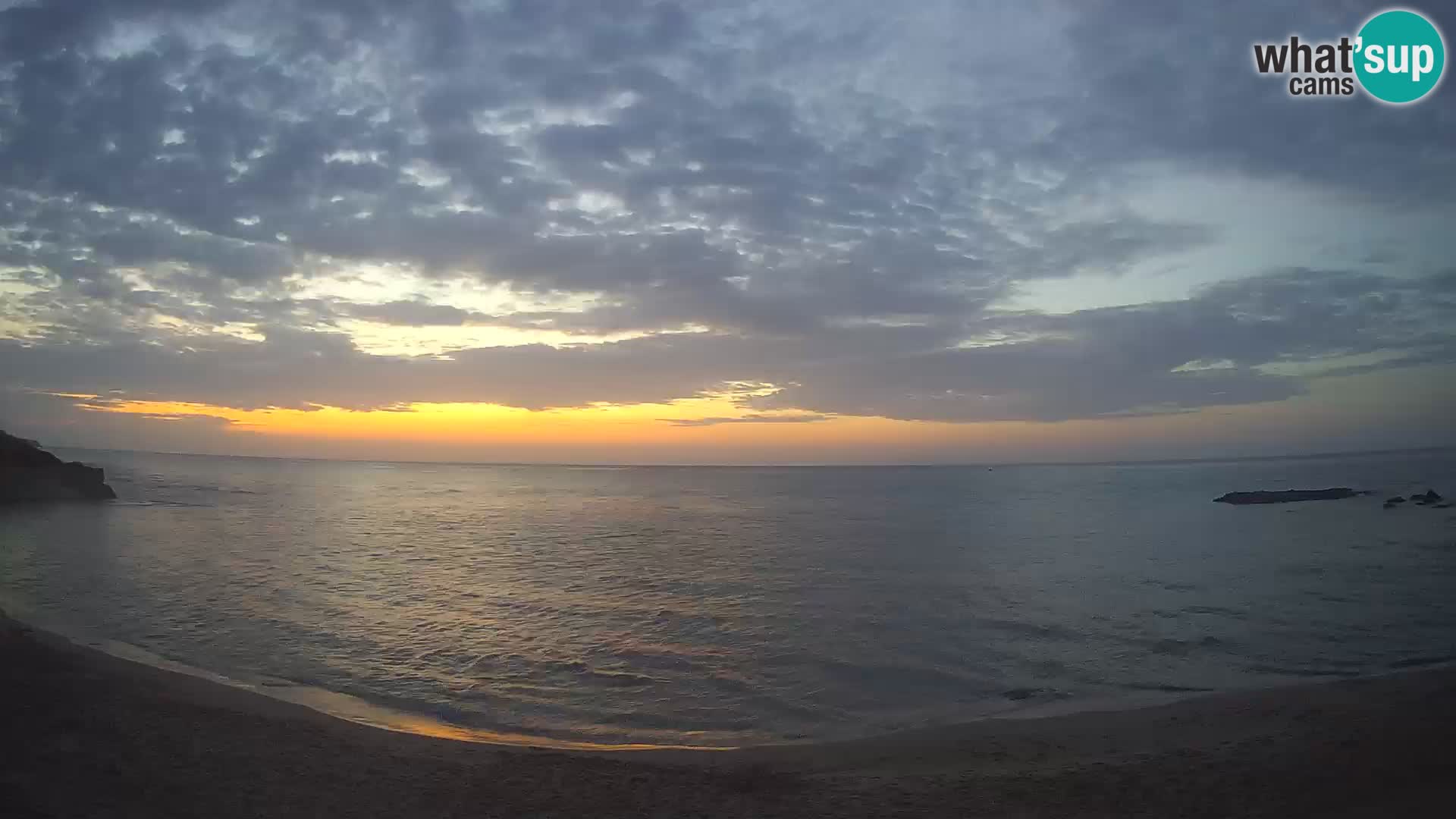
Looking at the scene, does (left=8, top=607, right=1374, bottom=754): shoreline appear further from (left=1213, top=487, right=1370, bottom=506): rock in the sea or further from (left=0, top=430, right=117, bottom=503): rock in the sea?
(left=1213, top=487, right=1370, bottom=506): rock in the sea

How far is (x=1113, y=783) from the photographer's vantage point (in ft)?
34.4

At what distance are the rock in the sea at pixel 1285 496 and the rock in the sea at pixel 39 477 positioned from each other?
120381 millimetres

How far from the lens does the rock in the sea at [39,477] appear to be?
6094 centimetres

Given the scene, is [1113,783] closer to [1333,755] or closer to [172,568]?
[1333,755]

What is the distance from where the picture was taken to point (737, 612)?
25812 mm

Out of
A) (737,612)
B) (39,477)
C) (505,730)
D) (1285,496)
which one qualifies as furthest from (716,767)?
(1285,496)

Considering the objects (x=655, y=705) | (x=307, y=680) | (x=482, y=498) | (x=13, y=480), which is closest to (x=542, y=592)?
(x=307, y=680)

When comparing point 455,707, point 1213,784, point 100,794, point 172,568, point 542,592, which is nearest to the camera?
point 100,794

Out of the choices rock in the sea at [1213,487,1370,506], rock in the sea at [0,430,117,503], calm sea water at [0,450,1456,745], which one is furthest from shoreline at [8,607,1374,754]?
rock in the sea at [1213,487,1370,506]

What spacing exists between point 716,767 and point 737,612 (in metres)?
14.4

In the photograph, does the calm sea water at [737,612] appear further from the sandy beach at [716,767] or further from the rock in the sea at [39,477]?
the rock in the sea at [39,477]

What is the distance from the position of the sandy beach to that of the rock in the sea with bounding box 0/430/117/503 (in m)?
66.1

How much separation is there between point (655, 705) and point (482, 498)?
338 feet

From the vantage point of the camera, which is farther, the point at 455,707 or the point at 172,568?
the point at 172,568
